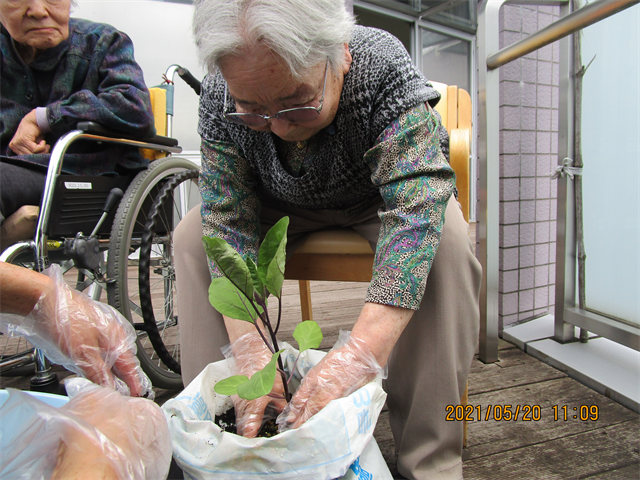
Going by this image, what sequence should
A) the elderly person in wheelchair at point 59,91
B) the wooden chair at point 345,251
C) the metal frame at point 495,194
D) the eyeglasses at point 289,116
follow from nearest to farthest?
the eyeglasses at point 289,116 → the wooden chair at point 345,251 → the elderly person in wheelchair at point 59,91 → the metal frame at point 495,194

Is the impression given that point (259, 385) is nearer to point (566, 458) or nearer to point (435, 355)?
point (435, 355)

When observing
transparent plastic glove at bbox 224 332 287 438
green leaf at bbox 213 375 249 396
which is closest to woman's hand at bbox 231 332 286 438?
transparent plastic glove at bbox 224 332 287 438

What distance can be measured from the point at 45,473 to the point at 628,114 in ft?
5.08

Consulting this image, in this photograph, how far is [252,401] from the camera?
55 centimetres

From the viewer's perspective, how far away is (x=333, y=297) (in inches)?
89.7

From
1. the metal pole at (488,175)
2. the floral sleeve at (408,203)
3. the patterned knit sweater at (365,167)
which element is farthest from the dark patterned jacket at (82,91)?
the metal pole at (488,175)

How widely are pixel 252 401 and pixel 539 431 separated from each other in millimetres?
800

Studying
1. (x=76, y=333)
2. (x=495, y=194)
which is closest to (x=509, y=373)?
(x=495, y=194)

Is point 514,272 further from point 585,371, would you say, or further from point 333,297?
point 333,297

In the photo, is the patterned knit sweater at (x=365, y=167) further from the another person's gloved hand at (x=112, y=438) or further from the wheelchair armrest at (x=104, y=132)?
the wheelchair armrest at (x=104, y=132)

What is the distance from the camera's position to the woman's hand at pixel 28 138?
1.14m

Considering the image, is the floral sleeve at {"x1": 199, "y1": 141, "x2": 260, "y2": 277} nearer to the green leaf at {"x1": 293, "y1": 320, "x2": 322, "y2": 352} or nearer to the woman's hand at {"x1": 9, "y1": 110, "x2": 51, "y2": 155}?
the green leaf at {"x1": 293, "y1": 320, "x2": 322, "y2": 352}

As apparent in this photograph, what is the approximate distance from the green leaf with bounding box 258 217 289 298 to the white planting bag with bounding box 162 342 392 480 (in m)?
0.15
